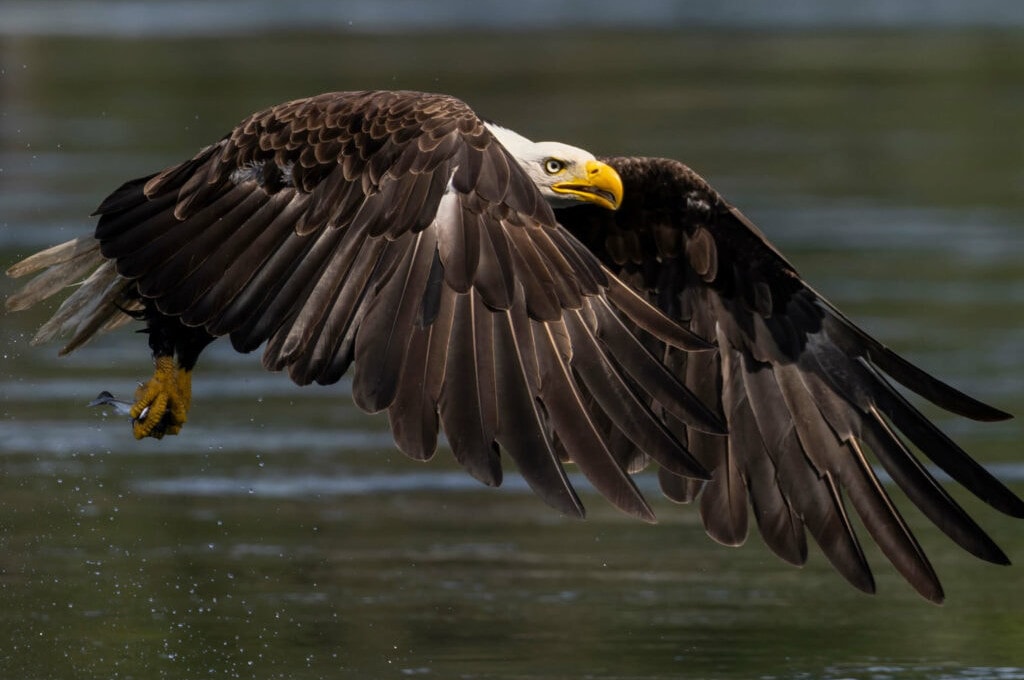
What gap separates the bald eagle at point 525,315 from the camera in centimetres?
536

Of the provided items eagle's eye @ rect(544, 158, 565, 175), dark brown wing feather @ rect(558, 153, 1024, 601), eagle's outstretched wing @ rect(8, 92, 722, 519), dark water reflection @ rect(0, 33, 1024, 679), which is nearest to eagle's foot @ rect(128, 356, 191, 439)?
dark water reflection @ rect(0, 33, 1024, 679)

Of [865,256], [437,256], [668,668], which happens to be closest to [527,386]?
[437,256]

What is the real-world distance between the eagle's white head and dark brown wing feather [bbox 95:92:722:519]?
0.56m

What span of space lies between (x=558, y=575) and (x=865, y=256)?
6.41m

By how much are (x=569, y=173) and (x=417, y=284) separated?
1.23m

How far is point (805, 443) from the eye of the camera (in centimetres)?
677

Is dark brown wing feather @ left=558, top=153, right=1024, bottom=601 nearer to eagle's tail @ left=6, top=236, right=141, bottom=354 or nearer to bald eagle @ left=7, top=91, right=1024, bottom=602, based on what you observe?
bald eagle @ left=7, top=91, right=1024, bottom=602

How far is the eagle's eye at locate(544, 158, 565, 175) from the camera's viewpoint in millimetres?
6738

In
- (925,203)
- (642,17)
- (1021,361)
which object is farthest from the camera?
(642,17)

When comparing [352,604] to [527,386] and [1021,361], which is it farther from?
[1021,361]

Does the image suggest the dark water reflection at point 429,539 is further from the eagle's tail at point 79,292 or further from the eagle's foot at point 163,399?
the eagle's tail at point 79,292

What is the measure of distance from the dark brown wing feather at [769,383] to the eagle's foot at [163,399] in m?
1.39

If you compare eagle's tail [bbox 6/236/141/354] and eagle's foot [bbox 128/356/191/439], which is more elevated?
eagle's tail [bbox 6/236/141/354]

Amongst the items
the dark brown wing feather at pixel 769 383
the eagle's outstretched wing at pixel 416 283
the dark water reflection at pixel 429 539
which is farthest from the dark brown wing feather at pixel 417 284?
the dark water reflection at pixel 429 539
